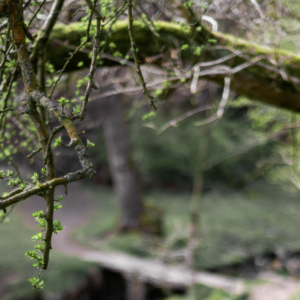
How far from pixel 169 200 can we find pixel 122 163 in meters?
4.58

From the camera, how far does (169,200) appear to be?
41.5 feet

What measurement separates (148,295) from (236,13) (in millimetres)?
5252

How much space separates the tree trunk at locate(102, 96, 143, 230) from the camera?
8.66 metres

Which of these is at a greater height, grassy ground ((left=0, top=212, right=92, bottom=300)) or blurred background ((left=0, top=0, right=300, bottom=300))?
blurred background ((left=0, top=0, right=300, bottom=300))

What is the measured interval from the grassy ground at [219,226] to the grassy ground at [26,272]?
1.55 m

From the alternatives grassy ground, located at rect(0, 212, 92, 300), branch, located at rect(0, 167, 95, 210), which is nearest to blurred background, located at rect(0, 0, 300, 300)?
grassy ground, located at rect(0, 212, 92, 300)

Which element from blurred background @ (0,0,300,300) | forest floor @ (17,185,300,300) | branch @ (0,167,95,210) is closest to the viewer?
branch @ (0,167,95,210)

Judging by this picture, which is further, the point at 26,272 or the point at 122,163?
the point at 122,163

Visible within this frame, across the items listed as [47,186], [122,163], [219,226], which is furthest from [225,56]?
[219,226]

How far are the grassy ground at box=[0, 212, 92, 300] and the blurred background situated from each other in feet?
0.07

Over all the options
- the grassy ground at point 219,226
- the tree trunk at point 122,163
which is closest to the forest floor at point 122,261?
the grassy ground at point 219,226

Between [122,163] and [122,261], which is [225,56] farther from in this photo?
[122,163]

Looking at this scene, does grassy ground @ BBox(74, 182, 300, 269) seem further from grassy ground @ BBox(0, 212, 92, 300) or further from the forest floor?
grassy ground @ BBox(0, 212, 92, 300)

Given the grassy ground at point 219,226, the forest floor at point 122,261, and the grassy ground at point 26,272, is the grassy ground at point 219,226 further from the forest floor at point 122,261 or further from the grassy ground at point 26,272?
the grassy ground at point 26,272
